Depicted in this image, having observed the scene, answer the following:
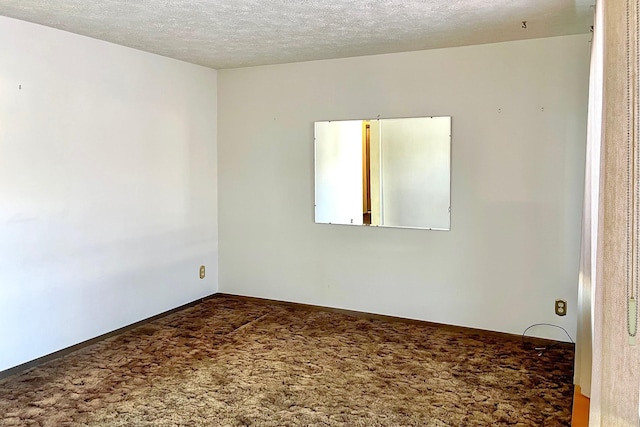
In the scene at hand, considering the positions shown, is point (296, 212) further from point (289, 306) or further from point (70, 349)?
point (70, 349)

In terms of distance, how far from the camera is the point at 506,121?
3.91 meters

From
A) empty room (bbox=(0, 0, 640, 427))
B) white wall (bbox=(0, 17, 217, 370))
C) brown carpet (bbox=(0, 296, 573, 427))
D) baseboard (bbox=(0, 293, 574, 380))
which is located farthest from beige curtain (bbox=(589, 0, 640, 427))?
white wall (bbox=(0, 17, 217, 370))

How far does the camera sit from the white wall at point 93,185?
10.9 ft

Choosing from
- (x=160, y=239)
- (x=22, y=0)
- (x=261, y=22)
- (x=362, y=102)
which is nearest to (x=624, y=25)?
(x=261, y=22)

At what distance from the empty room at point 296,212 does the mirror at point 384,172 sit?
2 cm

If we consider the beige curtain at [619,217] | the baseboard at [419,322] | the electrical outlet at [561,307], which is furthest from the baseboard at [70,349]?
the beige curtain at [619,217]

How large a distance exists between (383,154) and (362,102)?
0.51 m

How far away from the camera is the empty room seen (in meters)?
3.01

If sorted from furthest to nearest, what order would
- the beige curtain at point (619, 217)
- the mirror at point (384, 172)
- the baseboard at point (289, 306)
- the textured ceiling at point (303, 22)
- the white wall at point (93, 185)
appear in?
the mirror at point (384, 172) < the baseboard at point (289, 306) < the white wall at point (93, 185) < the textured ceiling at point (303, 22) < the beige curtain at point (619, 217)

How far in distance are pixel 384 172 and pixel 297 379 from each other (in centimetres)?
192

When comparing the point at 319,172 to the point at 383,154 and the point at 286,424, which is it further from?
the point at 286,424

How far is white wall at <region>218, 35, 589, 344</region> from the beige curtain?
8.82 feet

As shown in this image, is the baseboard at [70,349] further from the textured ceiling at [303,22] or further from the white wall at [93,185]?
the textured ceiling at [303,22]

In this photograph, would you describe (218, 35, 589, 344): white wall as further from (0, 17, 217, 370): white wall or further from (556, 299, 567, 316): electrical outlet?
(0, 17, 217, 370): white wall
